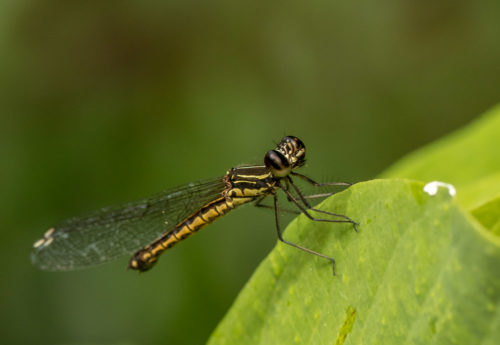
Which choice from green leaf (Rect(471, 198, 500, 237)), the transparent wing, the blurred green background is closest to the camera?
green leaf (Rect(471, 198, 500, 237))

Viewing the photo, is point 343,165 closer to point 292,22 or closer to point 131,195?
point 292,22

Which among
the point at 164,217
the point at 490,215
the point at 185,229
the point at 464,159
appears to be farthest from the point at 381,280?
the point at 164,217

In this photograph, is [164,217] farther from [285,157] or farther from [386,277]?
[386,277]

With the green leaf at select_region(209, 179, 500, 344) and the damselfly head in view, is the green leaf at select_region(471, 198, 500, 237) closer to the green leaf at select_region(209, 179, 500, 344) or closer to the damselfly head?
the green leaf at select_region(209, 179, 500, 344)

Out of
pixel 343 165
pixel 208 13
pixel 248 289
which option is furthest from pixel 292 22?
pixel 248 289

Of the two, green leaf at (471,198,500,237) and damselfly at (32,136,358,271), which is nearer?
green leaf at (471,198,500,237)

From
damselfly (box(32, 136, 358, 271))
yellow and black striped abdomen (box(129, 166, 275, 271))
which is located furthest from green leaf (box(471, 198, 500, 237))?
yellow and black striped abdomen (box(129, 166, 275, 271))
